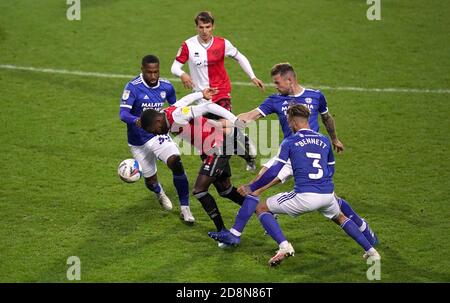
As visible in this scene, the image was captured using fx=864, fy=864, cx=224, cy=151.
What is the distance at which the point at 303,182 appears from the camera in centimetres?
1009

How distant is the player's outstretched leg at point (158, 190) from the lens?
482 inches

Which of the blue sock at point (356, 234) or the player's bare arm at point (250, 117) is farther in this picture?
the player's bare arm at point (250, 117)

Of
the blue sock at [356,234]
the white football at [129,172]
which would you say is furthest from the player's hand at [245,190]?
the white football at [129,172]

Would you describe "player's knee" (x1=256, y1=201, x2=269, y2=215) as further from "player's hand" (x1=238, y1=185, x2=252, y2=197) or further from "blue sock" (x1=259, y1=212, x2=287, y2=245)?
"player's hand" (x1=238, y1=185, x2=252, y2=197)

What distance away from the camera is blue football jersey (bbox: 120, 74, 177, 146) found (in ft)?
38.5

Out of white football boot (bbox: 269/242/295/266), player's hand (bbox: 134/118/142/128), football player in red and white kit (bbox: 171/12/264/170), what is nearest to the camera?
white football boot (bbox: 269/242/295/266)

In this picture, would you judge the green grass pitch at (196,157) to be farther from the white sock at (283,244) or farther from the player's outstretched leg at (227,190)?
the player's outstretched leg at (227,190)

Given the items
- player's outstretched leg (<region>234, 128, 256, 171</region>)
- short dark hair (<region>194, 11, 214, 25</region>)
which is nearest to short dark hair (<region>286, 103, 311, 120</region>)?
short dark hair (<region>194, 11, 214, 25</region>)

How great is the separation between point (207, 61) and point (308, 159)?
12.0 ft

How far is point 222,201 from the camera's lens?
12664mm

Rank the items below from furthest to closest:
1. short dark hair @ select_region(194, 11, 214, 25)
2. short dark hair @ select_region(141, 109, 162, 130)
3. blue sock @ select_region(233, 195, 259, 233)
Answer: short dark hair @ select_region(194, 11, 214, 25) → short dark hair @ select_region(141, 109, 162, 130) → blue sock @ select_region(233, 195, 259, 233)

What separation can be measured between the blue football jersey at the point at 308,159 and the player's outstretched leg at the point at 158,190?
8.84 feet

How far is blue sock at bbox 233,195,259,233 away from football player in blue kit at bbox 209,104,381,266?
21cm

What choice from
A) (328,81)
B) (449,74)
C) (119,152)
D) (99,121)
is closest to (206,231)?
(119,152)
